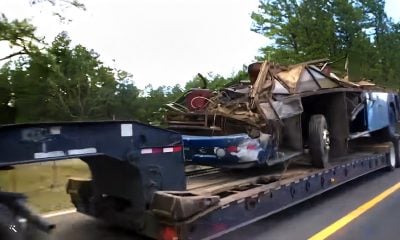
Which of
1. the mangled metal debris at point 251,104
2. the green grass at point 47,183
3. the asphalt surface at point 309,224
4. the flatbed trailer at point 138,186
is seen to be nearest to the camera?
the flatbed trailer at point 138,186

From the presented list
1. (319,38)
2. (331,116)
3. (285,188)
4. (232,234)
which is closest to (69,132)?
(232,234)

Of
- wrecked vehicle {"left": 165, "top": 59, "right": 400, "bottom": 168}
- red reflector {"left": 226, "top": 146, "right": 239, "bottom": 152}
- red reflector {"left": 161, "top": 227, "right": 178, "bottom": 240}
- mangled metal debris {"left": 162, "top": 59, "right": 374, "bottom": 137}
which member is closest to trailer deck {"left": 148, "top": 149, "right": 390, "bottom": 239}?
red reflector {"left": 161, "top": 227, "right": 178, "bottom": 240}

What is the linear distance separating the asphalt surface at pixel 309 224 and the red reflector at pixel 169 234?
104cm

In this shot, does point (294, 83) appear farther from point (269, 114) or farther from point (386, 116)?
point (386, 116)

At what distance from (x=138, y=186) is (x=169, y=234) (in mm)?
660

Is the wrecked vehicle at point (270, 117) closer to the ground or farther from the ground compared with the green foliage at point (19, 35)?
closer to the ground

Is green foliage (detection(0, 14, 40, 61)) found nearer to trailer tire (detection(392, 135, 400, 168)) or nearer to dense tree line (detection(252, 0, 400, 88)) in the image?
dense tree line (detection(252, 0, 400, 88))

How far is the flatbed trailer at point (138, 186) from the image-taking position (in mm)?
5043

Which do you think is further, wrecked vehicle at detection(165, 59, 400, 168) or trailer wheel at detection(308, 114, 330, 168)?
trailer wheel at detection(308, 114, 330, 168)

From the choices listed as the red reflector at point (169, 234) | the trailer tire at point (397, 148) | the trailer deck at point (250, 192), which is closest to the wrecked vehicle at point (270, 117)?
the trailer deck at point (250, 192)

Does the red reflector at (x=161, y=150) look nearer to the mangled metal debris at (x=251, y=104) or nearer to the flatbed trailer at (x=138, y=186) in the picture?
the flatbed trailer at (x=138, y=186)

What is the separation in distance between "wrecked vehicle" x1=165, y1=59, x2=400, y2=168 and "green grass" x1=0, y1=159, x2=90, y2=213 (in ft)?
6.37

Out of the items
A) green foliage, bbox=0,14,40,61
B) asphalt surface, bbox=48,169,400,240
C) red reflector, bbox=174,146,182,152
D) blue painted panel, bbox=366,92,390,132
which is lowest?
asphalt surface, bbox=48,169,400,240

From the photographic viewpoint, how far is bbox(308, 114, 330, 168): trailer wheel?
→ 33.7 feet
